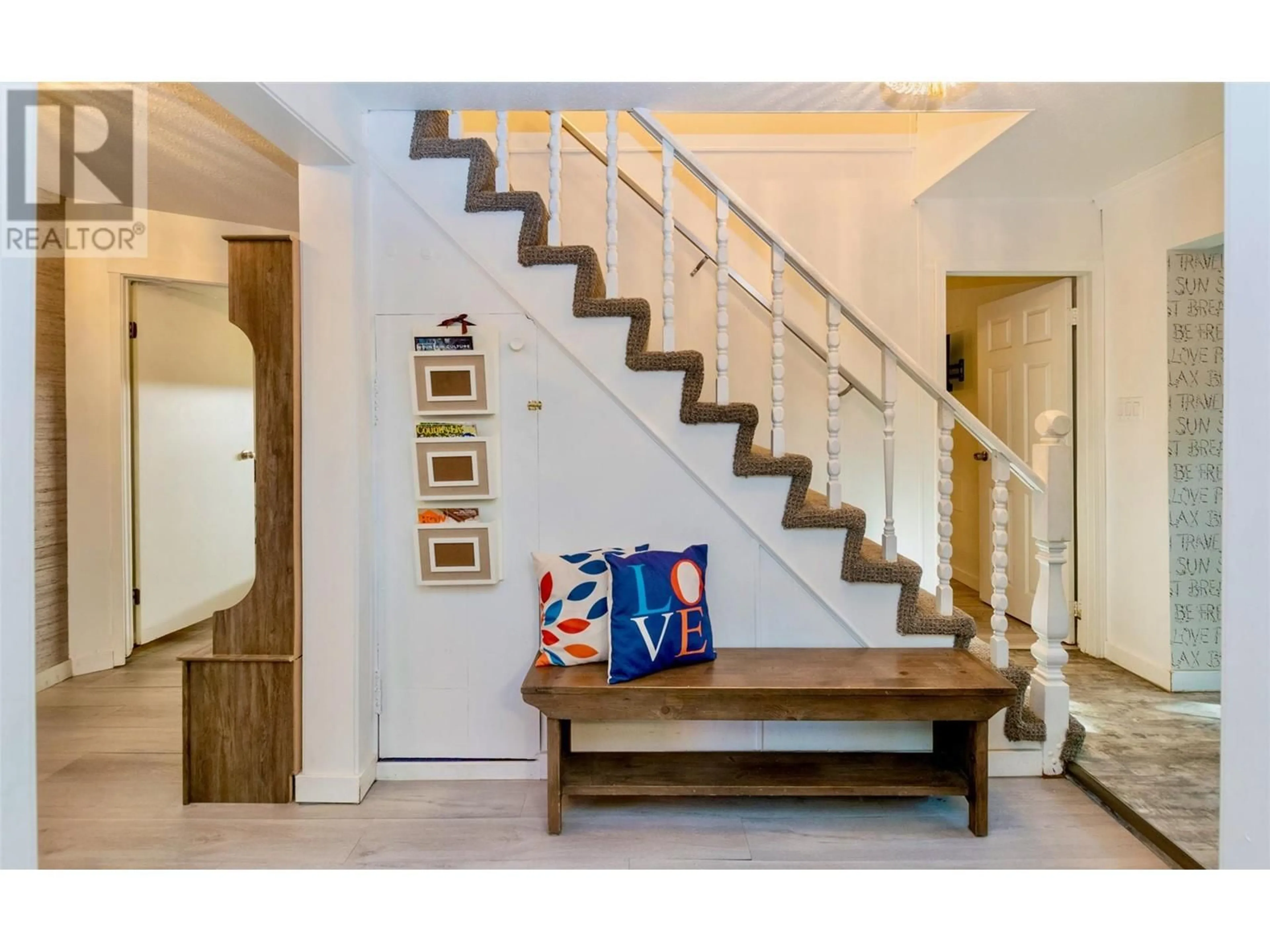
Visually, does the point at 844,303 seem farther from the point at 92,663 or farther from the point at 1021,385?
the point at 92,663

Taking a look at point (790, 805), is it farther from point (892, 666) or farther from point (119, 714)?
point (119, 714)

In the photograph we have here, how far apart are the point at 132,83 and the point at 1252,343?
126 inches

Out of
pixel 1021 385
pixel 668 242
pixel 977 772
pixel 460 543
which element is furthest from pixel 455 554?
pixel 1021 385

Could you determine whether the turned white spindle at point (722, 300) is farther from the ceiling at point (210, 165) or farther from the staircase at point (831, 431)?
the ceiling at point (210, 165)

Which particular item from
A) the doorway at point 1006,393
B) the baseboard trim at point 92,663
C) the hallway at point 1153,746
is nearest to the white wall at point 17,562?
the hallway at point 1153,746

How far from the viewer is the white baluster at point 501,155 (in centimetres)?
265

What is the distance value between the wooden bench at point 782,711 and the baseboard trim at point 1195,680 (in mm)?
1642

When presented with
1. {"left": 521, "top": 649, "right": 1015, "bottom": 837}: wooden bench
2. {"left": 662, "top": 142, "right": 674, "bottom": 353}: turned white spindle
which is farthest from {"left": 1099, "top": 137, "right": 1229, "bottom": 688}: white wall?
{"left": 662, "top": 142, "right": 674, "bottom": 353}: turned white spindle

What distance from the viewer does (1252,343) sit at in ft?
5.16

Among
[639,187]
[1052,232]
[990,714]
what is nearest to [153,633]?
[639,187]

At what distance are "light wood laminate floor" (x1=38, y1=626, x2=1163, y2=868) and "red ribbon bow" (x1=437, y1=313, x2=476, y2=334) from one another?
4.55 ft

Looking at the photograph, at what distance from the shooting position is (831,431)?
2613 mm

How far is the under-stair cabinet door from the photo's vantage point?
262 centimetres

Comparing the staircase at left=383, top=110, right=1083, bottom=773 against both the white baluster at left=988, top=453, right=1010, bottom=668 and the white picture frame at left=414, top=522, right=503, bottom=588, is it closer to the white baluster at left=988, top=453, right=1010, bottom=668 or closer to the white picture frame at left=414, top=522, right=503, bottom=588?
the white baluster at left=988, top=453, right=1010, bottom=668
